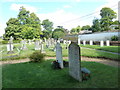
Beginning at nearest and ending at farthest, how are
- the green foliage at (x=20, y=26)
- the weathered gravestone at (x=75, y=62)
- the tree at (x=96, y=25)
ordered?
the weathered gravestone at (x=75, y=62)
the green foliage at (x=20, y=26)
the tree at (x=96, y=25)

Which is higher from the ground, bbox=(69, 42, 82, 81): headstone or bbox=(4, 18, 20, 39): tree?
bbox=(4, 18, 20, 39): tree

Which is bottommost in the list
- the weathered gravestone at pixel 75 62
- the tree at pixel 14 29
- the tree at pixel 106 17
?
the weathered gravestone at pixel 75 62

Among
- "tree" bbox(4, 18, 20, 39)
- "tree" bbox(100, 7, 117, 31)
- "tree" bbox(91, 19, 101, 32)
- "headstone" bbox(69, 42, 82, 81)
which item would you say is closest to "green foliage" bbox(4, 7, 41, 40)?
"tree" bbox(4, 18, 20, 39)

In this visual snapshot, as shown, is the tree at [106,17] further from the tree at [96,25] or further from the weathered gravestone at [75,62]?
the weathered gravestone at [75,62]

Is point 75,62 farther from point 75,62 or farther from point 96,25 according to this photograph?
point 96,25

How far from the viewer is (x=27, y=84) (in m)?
4.90

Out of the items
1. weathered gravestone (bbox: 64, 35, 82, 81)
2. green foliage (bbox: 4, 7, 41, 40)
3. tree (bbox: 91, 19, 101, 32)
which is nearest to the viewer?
weathered gravestone (bbox: 64, 35, 82, 81)

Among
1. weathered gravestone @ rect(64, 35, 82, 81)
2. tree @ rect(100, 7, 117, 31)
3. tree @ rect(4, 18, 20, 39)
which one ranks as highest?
tree @ rect(100, 7, 117, 31)

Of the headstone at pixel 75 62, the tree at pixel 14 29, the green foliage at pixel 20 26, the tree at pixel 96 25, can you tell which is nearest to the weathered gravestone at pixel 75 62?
the headstone at pixel 75 62

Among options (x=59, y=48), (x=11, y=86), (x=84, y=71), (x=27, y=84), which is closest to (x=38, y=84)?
(x=27, y=84)

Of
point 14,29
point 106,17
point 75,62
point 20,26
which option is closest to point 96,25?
point 106,17

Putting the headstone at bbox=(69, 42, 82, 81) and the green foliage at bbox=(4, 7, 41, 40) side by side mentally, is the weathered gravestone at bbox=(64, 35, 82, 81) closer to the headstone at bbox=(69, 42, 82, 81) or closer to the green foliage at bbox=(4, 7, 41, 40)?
the headstone at bbox=(69, 42, 82, 81)

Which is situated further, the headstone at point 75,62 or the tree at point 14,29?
the tree at point 14,29

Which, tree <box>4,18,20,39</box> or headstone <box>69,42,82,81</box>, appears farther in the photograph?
tree <box>4,18,20,39</box>
